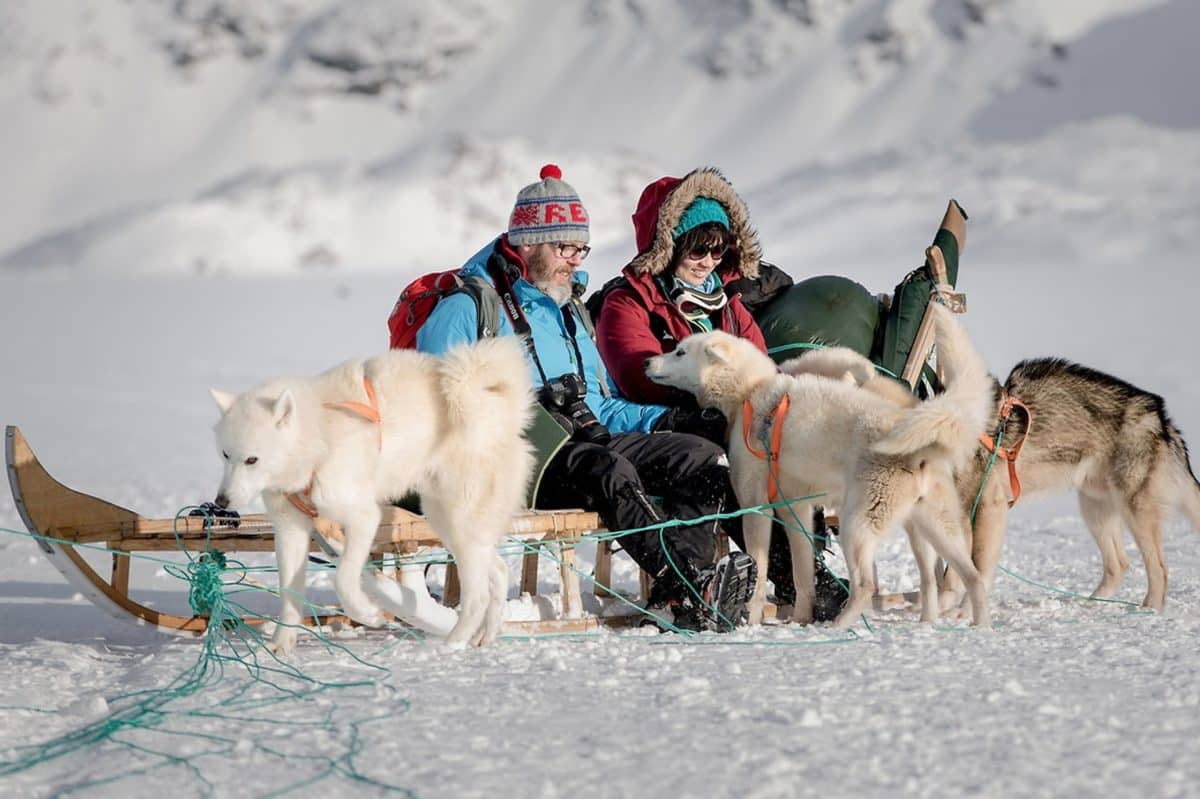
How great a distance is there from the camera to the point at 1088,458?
4.60 m

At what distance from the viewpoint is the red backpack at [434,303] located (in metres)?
4.21

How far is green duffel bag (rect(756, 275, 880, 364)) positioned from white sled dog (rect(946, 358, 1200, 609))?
71cm

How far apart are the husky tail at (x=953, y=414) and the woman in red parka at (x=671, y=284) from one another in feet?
3.50

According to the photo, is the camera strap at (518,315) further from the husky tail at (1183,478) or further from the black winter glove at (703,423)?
the husky tail at (1183,478)

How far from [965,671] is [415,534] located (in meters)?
1.55

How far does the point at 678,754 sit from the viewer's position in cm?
234

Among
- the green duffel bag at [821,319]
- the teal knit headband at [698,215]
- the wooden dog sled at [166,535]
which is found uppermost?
the teal knit headband at [698,215]

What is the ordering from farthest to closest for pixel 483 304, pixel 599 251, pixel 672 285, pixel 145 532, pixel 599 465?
pixel 599 251
pixel 672 285
pixel 483 304
pixel 599 465
pixel 145 532

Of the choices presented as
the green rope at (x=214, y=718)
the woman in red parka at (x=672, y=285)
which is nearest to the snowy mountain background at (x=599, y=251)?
the green rope at (x=214, y=718)

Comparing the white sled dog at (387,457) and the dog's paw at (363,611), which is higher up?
the white sled dog at (387,457)

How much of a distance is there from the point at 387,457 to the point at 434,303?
34.5 inches

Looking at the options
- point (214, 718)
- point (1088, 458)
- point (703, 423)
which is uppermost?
point (703, 423)

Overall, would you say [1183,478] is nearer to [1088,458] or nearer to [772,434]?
[1088,458]

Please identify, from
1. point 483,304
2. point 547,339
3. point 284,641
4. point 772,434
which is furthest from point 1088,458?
point 284,641
